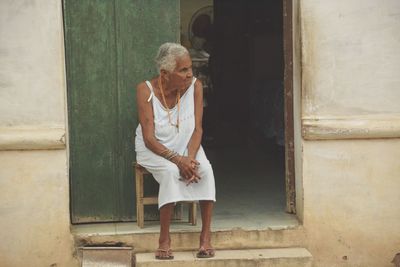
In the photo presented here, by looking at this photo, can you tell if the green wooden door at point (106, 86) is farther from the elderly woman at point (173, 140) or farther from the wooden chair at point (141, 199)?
the elderly woman at point (173, 140)

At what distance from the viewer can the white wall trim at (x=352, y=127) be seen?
6.40m

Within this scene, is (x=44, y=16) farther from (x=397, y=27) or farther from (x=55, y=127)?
(x=397, y=27)

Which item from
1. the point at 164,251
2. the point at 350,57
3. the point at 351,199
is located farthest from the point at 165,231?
the point at 350,57

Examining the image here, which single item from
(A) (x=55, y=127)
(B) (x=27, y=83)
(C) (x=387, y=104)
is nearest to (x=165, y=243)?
(A) (x=55, y=127)

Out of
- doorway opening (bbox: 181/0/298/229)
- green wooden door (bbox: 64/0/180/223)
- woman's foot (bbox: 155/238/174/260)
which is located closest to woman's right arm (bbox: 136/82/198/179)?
green wooden door (bbox: 64/0/180/223)

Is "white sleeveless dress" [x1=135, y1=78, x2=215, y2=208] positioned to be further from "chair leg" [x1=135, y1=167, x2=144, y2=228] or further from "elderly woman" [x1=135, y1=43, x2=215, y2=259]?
"chair leg" [x1=135, y1=167, x2=144, y2=228]

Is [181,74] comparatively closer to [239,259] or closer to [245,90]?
[239,259]

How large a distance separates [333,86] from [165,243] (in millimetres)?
1889

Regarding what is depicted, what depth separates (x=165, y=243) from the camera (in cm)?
607

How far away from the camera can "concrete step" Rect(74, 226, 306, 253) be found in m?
6.28

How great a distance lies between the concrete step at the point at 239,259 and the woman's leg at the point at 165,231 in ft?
0.23

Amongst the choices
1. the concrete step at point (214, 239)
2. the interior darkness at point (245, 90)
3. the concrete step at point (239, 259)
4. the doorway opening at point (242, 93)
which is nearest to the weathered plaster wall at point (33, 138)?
the concrete step at point (214, 239)

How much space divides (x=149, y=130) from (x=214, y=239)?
1.06 metres

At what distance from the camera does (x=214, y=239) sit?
6.34m
